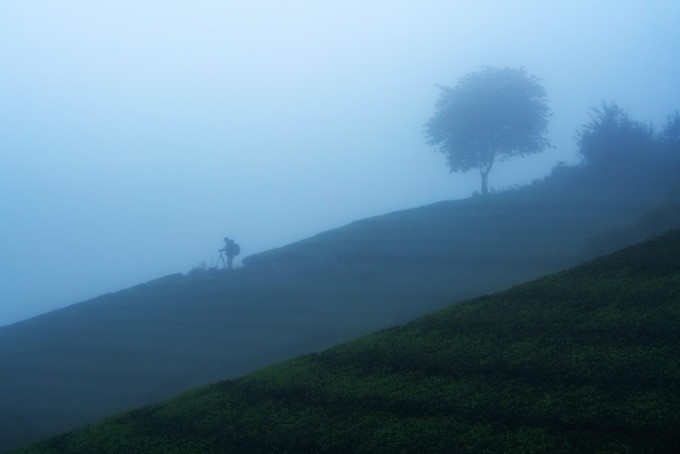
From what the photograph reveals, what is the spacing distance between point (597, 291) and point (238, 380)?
7852 mm

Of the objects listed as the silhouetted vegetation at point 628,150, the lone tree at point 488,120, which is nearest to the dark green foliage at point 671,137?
the silhouetted vegetation at point 628,150

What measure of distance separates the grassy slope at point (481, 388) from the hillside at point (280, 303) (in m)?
18.5

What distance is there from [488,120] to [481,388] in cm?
6169

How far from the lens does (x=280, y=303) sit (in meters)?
40.1

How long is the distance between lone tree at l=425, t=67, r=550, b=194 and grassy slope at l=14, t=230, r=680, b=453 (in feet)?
184

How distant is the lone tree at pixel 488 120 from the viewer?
2640 inches

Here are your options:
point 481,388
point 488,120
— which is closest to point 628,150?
point 488,120

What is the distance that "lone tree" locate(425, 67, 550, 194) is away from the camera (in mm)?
67062

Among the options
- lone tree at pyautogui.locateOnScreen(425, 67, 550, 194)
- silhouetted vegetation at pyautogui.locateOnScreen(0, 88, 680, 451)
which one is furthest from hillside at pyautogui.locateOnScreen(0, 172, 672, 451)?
lone tree at pyautogui.locateOnScreen(425, 67, 550, 194)

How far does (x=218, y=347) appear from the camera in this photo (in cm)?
3422

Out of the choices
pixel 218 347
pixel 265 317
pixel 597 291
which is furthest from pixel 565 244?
pixel 597 291

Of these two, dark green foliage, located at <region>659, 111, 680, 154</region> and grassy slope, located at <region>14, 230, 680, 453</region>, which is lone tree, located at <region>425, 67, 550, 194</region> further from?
grassy slope, located at <region>14, 230, 680, 453</region>

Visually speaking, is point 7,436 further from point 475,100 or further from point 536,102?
point 536,102

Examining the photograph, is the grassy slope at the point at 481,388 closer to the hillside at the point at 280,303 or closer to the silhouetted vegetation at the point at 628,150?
the hillside at the point at 280,303
